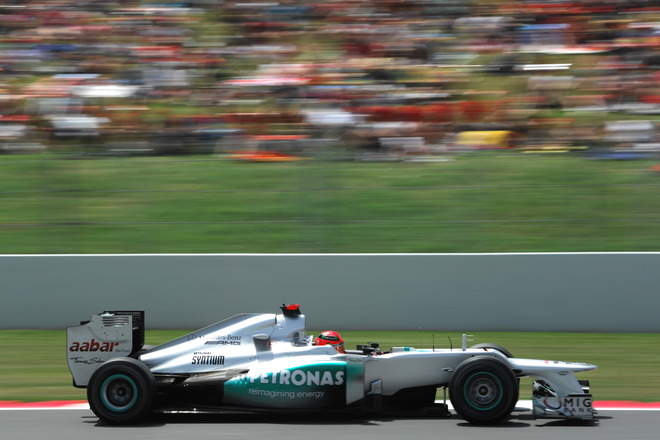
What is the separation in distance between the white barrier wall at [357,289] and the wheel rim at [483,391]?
407 centimetres

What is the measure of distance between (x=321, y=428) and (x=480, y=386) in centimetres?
114

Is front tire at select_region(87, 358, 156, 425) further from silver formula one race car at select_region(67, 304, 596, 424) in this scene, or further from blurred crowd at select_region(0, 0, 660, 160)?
blurred crowd at select_region(0, 0, 660, 160)

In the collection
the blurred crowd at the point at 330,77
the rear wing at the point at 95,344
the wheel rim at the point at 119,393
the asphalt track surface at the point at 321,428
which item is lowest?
the asphalt track surface at the point at 321,428

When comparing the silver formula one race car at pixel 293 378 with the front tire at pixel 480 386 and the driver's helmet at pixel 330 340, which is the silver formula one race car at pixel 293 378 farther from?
the driver's helmet at pixel 330 340

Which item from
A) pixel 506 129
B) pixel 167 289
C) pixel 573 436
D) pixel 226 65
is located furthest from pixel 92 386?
pixel 226 65

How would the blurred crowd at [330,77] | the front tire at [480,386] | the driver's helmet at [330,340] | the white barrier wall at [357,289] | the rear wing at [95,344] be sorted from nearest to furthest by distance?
the front tire at [480,386] → the rear wing at [95,344] → the driver's helmet at [330,340] → the white barrier wall at [357,289] → the blurred crowd at [330,77]

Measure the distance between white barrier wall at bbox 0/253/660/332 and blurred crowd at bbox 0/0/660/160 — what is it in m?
1.60

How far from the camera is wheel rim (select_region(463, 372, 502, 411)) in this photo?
18.6 feet

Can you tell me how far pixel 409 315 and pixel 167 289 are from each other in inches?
116

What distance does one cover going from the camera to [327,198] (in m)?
10.1

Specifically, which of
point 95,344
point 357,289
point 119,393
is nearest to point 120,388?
point 119,393

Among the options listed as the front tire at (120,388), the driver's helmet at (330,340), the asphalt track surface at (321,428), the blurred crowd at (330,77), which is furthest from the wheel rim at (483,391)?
the blurred crowd at (330,77)

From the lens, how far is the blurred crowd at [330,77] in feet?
40.1

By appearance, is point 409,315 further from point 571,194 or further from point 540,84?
point 540,84
